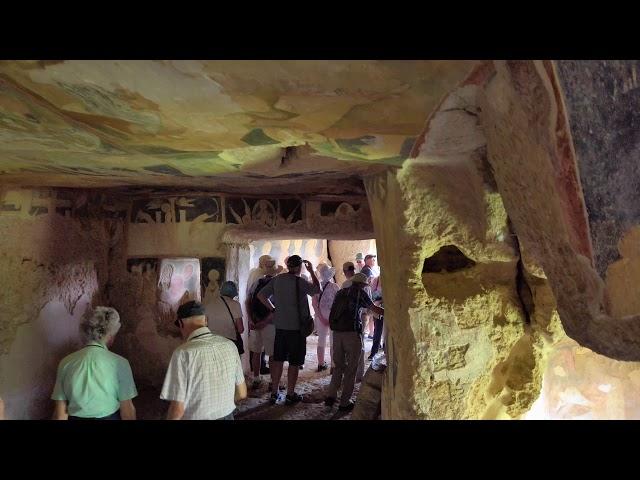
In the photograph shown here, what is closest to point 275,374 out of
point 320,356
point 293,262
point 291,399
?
point 291,399

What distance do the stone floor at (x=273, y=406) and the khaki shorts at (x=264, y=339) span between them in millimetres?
372

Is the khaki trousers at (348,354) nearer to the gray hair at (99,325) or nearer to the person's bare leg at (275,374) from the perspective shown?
the person's bare leg at (275,374)

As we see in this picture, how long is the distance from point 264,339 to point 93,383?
3024mm

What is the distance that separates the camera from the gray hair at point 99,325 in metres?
2.19

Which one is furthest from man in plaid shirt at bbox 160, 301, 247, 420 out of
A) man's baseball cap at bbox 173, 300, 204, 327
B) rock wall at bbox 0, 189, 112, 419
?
rock wall at bbox 0, 189, 112, 419

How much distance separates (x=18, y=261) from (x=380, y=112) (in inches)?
138

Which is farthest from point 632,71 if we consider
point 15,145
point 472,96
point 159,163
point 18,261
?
point 18,261

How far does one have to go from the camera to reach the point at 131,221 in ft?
17.2

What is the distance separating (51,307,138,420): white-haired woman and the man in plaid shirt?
23cm

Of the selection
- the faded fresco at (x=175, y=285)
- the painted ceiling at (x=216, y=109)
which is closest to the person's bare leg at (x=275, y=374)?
the faded fresco at (x=175, y=285)

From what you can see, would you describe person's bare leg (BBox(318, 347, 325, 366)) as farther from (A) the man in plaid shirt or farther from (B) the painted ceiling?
(A) the man in plaid shirt

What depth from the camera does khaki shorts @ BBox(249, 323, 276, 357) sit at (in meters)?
5.00

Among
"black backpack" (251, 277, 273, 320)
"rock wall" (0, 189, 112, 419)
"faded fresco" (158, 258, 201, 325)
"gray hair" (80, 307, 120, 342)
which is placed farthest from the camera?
"faded fresco" (158, 258, 201, 325)
